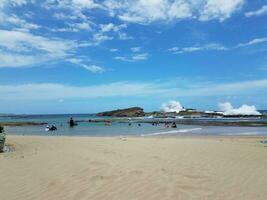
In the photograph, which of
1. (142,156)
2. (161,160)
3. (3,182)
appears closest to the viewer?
(3,182)

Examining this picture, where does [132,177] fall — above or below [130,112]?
below

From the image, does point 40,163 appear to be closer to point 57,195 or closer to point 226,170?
point 57,195

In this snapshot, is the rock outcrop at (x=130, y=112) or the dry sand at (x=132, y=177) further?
the rock outcrop at (x=130, y=112)

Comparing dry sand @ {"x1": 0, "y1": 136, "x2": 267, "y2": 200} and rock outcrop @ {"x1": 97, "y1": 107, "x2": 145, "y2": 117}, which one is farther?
rock outcrop @ {"x1": 97, "y1": 107, "x2": 145, "y2": 117}

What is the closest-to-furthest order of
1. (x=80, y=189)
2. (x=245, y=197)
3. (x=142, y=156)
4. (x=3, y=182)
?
(x=245, y=197)
(x=80, y=189)
(x=3, y=182)
(x=142, y=156)

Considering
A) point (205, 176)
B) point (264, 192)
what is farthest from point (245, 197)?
point (205, 176)

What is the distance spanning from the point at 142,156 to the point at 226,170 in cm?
365

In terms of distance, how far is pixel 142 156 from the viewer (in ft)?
42.5

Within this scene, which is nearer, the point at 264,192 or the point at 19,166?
the point at 264,192

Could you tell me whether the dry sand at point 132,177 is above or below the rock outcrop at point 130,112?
below

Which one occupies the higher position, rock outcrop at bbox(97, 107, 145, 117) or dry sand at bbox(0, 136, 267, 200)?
rock outcrop at bbox(97, 107, 145, 117)

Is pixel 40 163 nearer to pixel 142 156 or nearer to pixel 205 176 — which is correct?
pixel 142 156

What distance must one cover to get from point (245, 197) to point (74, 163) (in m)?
5.62

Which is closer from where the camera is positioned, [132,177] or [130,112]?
[132,177]
